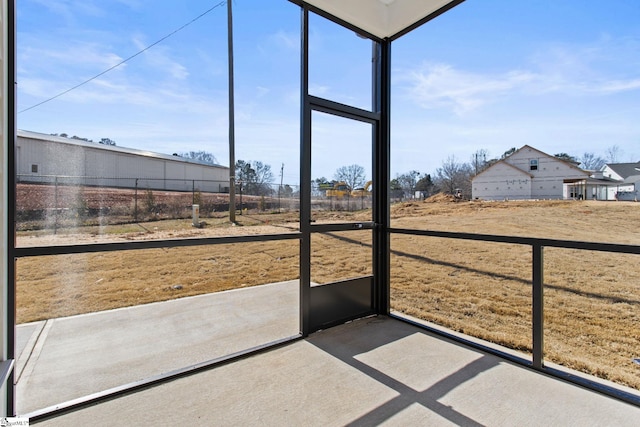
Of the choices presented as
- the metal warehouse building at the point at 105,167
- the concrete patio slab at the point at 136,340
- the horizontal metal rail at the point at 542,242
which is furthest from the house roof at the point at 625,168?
the metal warehouse building at the point at 105,167

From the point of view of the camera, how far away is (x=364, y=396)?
190cm

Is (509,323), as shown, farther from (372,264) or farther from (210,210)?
(210,210)

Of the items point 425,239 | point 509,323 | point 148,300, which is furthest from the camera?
point 425,239

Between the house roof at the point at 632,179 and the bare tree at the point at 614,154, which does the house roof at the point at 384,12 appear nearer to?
the bare tree at the point at 614,154

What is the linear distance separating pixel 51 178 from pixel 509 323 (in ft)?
12.0

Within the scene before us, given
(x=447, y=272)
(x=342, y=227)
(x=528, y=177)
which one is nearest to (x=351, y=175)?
(x=342, y=227)

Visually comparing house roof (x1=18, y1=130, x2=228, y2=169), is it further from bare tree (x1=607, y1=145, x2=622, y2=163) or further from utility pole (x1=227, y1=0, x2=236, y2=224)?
bare tree (x1=607, y1=145, x2=622, y2=163)

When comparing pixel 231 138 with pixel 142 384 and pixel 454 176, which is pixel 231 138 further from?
pixel 454 176

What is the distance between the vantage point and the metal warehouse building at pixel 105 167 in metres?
1.84

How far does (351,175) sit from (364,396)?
6.47ft

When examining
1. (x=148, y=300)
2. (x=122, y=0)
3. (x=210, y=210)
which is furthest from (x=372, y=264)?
(x=122, y=0)

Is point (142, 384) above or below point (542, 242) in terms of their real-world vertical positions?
below

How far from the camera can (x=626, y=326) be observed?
7.36 feet

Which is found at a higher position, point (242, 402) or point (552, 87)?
point (552, 87)
